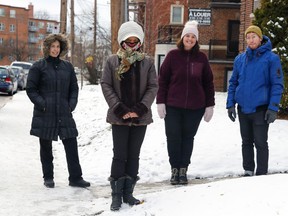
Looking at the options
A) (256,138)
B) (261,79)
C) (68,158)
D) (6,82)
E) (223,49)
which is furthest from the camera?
(223,49)

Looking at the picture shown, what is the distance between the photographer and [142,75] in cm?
523

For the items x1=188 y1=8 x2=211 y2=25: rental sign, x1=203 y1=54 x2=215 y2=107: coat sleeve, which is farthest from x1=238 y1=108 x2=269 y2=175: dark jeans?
x1=188 y1=8 x2=211 y2=25: rental sign

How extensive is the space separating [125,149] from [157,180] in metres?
1.69

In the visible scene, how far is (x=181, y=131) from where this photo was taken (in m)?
6.32

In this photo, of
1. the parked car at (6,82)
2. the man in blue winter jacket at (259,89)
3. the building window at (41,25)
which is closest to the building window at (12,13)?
the building window at (41,25)

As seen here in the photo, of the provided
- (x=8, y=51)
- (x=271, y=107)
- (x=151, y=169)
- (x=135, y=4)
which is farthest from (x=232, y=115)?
(x=8, y=51)

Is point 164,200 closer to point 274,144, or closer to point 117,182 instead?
point 117,182

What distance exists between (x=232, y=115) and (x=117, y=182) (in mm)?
2001

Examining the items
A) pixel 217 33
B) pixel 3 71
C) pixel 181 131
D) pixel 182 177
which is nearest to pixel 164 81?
pixel 181 131

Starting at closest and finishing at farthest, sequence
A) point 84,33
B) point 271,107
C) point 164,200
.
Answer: point 164,200, point 271,107, point 84,33

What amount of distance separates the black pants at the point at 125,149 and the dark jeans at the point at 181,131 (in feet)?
3.34

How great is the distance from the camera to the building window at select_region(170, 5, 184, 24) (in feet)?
110

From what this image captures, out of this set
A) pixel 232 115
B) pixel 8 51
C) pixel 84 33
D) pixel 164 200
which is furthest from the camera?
pixel 8 51

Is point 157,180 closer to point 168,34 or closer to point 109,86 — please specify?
point 109,86
